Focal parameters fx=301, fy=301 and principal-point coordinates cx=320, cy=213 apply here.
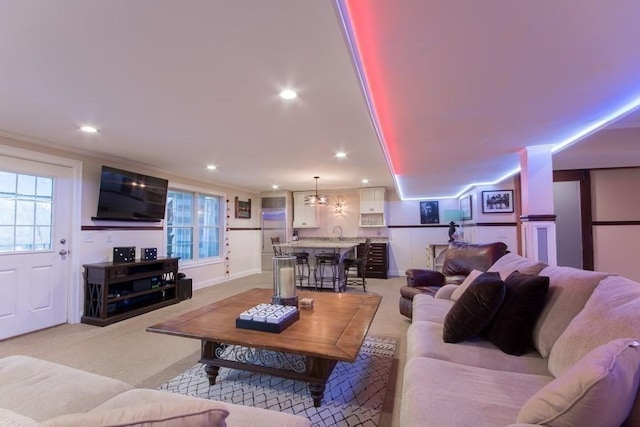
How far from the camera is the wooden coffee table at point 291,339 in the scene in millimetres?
1838

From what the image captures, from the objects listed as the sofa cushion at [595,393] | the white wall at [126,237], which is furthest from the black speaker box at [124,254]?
the sofa cushion at [595,393]

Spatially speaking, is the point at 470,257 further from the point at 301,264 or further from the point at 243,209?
the point at 243,209

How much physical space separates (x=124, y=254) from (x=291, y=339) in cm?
340

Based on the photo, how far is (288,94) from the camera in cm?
224

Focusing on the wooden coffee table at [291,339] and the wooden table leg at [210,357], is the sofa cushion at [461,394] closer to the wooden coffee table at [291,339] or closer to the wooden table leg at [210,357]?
the wooden coffee table at [291,339]

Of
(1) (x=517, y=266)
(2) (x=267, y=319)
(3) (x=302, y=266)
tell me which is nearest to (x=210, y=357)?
(2) (x=267, y=319)

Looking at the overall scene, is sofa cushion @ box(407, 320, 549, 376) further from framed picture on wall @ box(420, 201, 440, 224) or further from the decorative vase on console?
framed picture on wall @ box(420, 201, 440, 224)

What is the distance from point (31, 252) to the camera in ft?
11.5

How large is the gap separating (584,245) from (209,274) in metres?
6.81

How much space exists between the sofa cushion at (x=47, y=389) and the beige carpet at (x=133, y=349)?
37.2 inches

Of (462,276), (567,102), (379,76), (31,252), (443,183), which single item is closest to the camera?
(379,76)

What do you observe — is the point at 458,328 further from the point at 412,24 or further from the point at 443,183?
the point at 443,183

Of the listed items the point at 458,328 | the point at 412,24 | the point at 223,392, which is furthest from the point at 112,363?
the point at 412,24

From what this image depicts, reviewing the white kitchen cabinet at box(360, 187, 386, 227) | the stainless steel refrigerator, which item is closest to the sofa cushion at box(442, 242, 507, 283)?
the white kitchen cabinet at box(360, 187, 386, 227)
